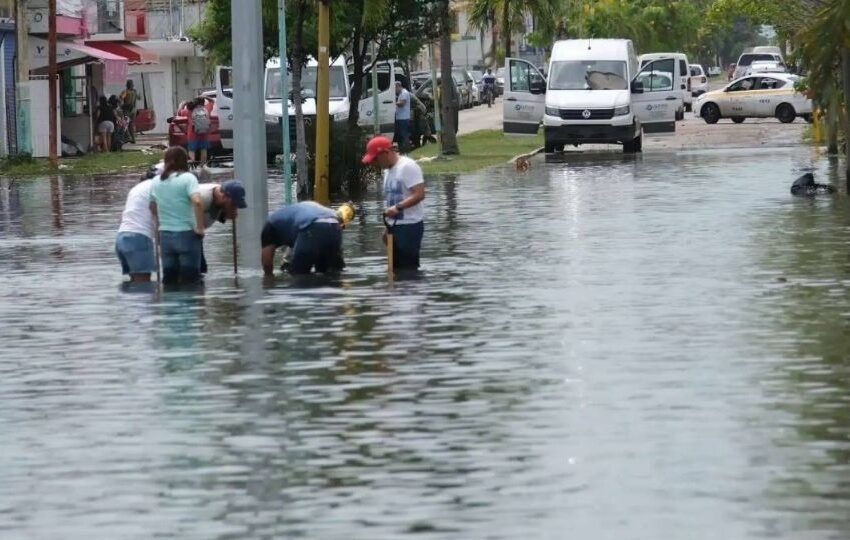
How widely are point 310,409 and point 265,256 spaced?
800 centimetres

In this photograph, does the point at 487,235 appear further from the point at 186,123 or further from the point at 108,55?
the point at 108,55

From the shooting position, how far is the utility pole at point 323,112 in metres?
30.3

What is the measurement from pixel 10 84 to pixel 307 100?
35.8 feet

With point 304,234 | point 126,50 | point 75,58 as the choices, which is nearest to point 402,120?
point 75,58

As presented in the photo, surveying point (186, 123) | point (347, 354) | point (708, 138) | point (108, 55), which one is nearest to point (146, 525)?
point (347, 354)

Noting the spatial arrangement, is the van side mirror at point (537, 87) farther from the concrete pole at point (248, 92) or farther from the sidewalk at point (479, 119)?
the concrete pole at point (248, 92)

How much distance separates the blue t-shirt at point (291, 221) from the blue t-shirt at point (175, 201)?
79 centimetres

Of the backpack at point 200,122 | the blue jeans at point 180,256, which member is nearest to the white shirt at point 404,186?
the blue jeans at point 180,256

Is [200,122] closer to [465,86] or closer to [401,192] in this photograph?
[401,192]

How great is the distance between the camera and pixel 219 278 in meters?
20.0

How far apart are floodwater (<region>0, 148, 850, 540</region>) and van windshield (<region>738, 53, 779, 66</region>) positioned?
74810 millimetres

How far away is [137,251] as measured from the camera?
1928 centimetres

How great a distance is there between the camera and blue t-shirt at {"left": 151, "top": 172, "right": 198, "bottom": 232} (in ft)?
61.5

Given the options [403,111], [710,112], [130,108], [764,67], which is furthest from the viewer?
[764,67]
